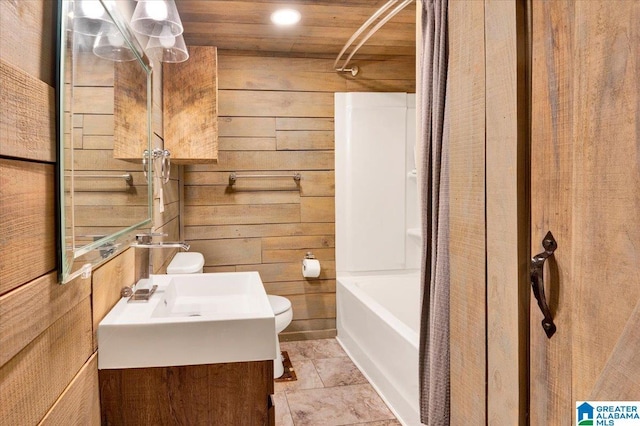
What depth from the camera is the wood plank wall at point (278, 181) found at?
3.30 meters

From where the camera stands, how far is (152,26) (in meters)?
1.70

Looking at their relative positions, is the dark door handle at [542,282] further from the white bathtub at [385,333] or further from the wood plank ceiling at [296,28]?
the wood plank ceiling at [296,28]

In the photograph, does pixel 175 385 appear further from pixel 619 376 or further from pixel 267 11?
pixel 267 11

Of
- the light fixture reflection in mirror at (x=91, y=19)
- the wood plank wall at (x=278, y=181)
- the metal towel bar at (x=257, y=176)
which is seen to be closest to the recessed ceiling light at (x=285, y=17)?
the wood plank wall at (x=278, y=181)

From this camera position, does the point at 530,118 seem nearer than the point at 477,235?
Yes

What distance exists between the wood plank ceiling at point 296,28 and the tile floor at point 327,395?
2.23 m

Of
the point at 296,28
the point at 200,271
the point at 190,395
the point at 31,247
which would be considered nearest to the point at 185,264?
the point at 200,271

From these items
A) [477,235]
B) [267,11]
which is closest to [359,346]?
[477,235]

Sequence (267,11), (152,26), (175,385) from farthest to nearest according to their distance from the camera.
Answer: (267,11)
(152,26)
(175,385)

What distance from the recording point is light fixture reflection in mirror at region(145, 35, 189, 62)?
5.81ft

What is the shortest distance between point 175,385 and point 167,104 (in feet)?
5.78

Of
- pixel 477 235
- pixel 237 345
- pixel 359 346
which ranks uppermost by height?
pixel 477 235

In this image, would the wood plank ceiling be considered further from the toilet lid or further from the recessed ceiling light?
the toilet lid

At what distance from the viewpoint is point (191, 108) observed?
2576 millimetres
